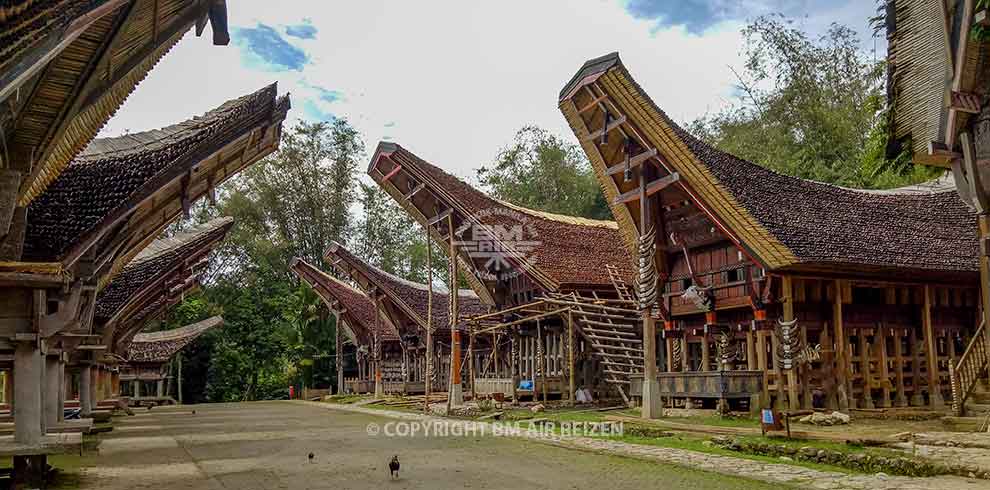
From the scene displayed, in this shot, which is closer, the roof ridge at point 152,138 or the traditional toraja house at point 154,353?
the roof ridge at point 152,138

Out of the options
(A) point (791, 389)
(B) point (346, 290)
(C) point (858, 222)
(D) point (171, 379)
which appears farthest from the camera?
(D) point (171, 379)

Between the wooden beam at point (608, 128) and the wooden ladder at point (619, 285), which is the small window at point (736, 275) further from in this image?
the wooden ladder at point (619, 285)

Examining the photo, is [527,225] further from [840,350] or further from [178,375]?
[178,375]

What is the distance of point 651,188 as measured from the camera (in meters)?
15.2

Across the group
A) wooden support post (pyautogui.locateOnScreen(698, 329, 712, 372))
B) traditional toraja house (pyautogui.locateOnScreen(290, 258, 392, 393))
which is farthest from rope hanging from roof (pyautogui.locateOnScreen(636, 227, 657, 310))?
traditional toraja house (pyautogui.locateOnScreen(290, 258, 392, 393))

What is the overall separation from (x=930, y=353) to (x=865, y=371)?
1650 mm

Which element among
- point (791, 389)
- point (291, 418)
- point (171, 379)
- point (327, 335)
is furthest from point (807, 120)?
point (171, 379)

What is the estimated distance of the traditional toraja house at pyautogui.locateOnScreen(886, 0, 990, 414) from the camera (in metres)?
8.02

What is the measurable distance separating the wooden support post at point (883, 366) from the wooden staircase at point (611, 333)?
4.95 meters

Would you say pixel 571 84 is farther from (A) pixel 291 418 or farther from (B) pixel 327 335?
(B) pixel 327 335

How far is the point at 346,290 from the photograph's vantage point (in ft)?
116

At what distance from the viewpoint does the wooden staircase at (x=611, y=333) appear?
60.8 feet

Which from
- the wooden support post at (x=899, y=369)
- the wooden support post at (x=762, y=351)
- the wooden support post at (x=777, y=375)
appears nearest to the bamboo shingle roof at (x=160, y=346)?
the wooden support post at (x=762, y=351)

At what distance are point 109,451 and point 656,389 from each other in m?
8.76
